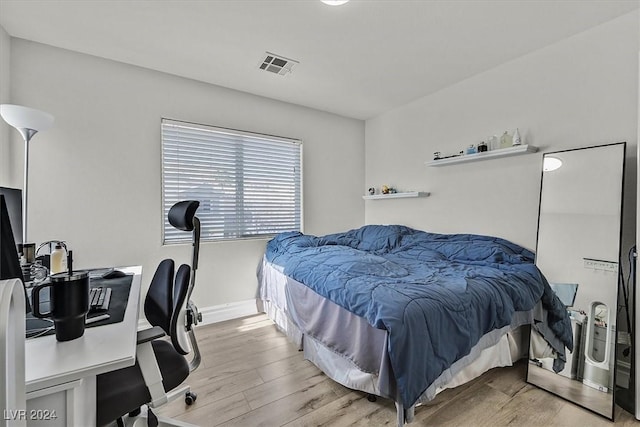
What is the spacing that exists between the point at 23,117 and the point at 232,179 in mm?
1714

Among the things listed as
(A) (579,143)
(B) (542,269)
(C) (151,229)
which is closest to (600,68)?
(A) (579,143)

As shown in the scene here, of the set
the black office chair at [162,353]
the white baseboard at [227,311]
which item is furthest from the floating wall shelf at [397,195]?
the black office chair at [162,353]

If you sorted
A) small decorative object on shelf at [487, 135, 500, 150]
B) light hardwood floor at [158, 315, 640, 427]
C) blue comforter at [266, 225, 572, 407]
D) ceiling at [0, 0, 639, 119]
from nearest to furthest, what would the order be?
blue comforter at [266, 225, 572, 407], light hardwood floor at [158, 315, 640, 427], ceiling at [0, 0, 639, 119], small decorative object on shelf at [487, 135, 500, 150]

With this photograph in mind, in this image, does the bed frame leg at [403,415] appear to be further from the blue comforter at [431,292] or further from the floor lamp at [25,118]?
the floor lamp at [25,118]

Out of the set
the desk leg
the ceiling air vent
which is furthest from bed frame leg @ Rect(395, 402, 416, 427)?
the ceiling air vent

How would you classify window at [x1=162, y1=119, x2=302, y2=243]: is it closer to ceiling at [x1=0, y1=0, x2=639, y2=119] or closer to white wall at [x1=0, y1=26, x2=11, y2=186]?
ceiling at [x1=0, y1=0, x2=639, y2=119]

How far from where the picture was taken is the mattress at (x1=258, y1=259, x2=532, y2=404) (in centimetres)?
149

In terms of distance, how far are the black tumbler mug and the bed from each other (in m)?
1.21

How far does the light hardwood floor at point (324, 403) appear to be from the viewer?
1603mm

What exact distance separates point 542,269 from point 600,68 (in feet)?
5.16

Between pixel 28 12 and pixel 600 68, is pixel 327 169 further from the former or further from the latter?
pixel 28 12

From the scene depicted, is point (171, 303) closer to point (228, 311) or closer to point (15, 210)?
point (15, 210)

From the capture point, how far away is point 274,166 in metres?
3.56

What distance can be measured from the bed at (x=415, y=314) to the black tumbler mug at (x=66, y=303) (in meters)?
1.21
